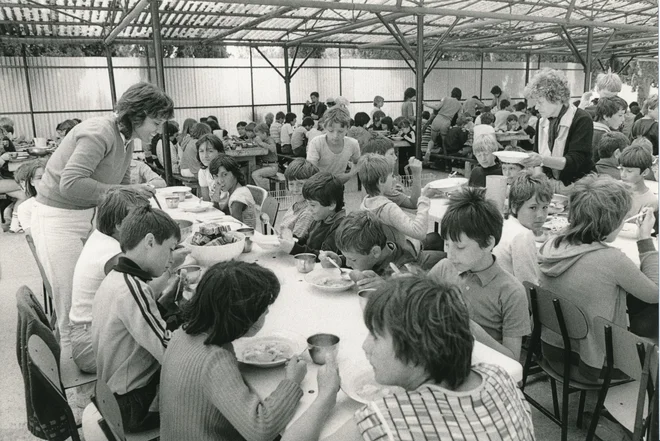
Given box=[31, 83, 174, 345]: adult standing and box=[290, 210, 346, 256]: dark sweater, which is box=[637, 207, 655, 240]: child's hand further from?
→ box=[31, 83, 174, 345]: adult standing

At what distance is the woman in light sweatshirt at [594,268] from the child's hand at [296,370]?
4.53 feet

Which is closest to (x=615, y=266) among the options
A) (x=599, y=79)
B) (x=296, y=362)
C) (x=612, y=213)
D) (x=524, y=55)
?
(x=612, y=213)

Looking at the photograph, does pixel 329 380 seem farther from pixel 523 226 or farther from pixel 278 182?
pixel 278 182

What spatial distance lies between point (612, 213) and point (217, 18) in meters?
10.3

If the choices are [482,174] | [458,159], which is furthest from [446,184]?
[458,159]

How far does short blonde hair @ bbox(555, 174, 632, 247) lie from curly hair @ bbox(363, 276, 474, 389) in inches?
56.6

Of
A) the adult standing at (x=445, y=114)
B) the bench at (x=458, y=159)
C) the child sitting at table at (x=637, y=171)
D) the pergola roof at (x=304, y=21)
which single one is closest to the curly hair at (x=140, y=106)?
the child sitting at table at (x=637, y=171)

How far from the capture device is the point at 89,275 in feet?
8.13

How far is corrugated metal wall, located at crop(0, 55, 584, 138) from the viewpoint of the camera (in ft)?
39.0

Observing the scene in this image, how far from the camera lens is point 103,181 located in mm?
3260

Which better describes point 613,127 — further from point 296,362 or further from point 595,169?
point 296,362

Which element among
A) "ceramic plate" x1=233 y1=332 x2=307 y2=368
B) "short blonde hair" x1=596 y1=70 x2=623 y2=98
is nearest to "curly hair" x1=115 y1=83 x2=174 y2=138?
"ceramic plate" x1=233 y1=332 x2=307 y2=368

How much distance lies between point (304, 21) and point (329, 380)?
→ 10.7 meters

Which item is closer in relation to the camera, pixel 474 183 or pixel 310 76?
pixel 474 183
